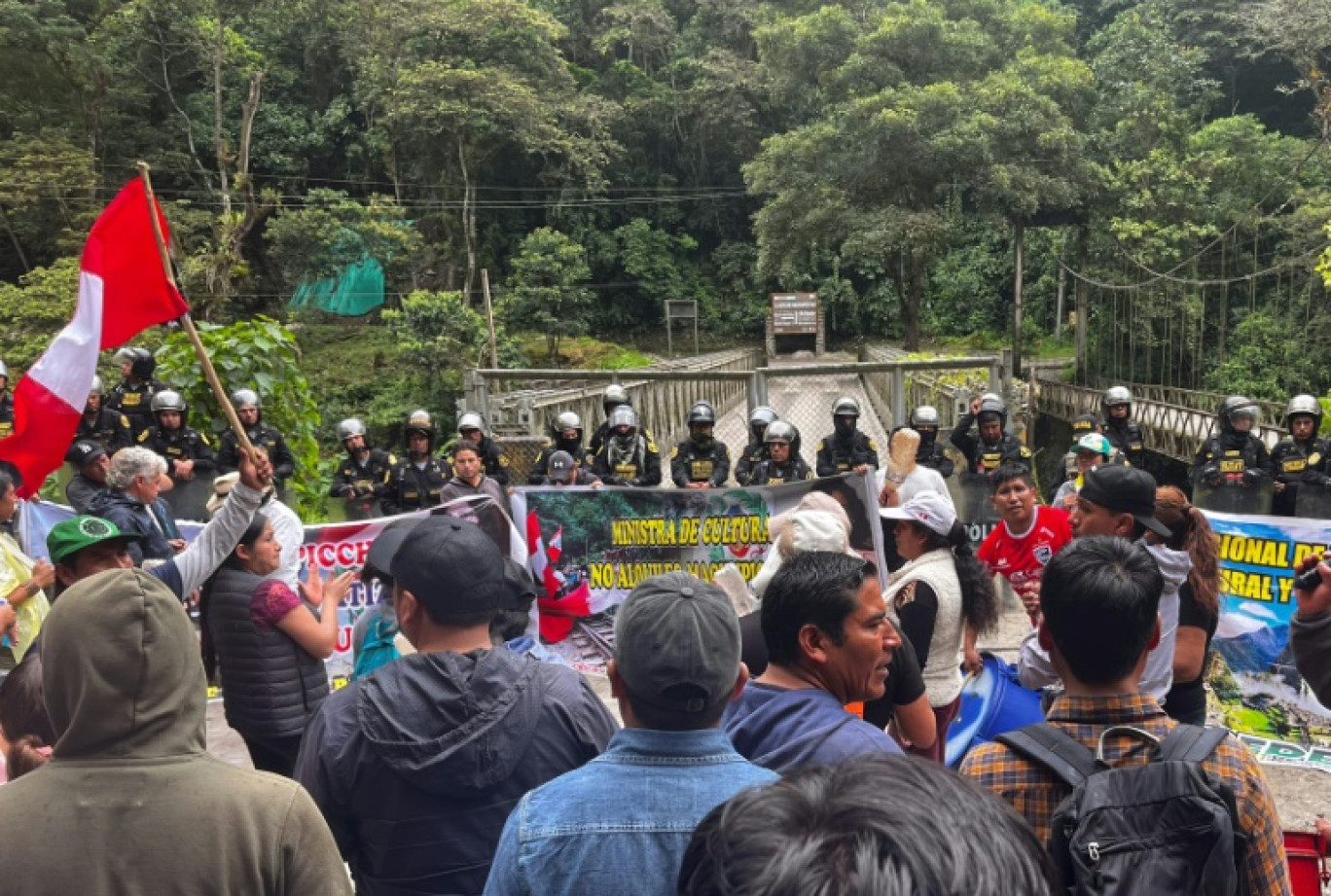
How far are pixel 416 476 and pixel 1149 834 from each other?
7.89 m

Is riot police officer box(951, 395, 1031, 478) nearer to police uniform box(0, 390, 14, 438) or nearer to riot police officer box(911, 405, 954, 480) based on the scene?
riot police officer box(911, 405, 954, 480)

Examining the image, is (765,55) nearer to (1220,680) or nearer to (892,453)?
(892,453)

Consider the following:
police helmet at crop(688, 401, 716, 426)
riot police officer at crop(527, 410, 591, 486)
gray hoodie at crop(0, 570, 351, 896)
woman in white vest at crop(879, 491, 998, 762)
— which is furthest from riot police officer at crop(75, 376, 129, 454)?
gray hoodie at crop(0, 570, 351, 896)

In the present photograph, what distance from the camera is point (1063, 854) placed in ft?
6.02

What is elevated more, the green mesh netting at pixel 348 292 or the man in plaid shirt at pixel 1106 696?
the green mesh netting at pixel 348 292

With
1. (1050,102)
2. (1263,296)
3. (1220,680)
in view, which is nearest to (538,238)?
(1050,102)

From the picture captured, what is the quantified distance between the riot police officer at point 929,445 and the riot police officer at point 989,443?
23 centimetres

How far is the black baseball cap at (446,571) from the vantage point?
8.14ft

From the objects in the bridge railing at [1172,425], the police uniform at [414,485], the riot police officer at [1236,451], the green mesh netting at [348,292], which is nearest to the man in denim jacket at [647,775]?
the police uniform at [414,485]

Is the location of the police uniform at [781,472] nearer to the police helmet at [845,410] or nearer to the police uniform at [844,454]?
the police uniform at [844,454]

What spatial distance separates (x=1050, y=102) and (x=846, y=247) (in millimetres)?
6842

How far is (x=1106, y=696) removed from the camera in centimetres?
220

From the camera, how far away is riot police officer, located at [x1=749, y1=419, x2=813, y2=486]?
891 centimetres

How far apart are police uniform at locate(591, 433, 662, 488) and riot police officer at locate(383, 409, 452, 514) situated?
1.40 metres
